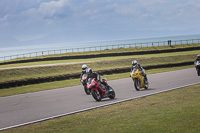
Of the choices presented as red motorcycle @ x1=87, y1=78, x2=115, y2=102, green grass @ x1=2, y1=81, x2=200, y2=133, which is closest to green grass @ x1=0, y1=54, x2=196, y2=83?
red motorcycle @ x1=87, y1=78, x2=115, y2=102

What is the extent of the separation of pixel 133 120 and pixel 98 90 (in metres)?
5.28

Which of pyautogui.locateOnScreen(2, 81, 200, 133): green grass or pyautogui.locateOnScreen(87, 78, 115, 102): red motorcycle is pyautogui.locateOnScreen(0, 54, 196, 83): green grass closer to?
pyautogui.locateOnScreen(87, 78, 115, 102): red motorcycle

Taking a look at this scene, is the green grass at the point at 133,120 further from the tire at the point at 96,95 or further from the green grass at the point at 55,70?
the green grass at the point at 55,70

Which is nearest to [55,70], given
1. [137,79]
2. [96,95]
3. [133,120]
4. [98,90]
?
[137,79]

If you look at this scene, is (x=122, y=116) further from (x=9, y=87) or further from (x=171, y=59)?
(x=171, y=59)

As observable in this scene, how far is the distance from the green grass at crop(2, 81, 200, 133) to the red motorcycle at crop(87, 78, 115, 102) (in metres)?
2.08

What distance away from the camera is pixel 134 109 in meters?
11.2

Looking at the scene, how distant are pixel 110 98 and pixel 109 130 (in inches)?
267

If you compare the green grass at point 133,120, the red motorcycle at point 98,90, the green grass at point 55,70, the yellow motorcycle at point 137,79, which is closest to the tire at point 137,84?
the yellow motorcycle at point 137,79

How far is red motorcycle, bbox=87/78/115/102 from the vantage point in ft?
46.2

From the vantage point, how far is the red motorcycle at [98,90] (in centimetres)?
1408

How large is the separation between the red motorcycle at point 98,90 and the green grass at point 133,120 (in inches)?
Result: 82.0

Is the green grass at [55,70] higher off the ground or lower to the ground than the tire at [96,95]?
higher

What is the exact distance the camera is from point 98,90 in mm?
14414
